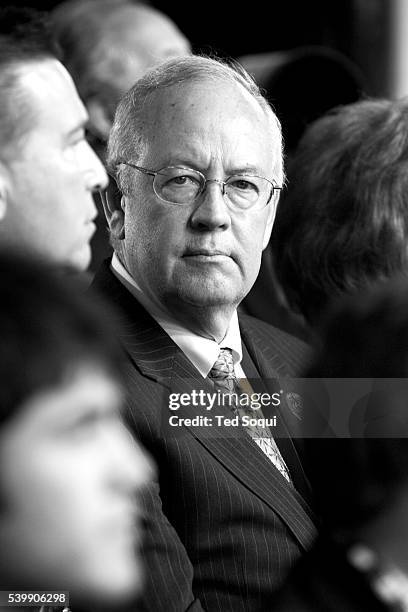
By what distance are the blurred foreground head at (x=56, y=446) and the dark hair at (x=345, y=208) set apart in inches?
38.7

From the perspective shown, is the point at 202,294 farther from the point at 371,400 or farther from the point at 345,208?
the point at 371,400

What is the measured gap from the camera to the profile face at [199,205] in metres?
1.30

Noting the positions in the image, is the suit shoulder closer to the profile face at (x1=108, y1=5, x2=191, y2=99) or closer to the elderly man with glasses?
the elderly man with glasses

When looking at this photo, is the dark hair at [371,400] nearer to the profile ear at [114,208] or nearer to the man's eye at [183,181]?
the man's eye at [183,181]

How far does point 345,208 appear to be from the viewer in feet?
5.25

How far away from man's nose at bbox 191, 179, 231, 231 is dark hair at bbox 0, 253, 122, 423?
27.9 inches

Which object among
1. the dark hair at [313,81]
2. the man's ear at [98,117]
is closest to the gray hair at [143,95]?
the man's ear at [98,117]

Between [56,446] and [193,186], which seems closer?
[56,446]

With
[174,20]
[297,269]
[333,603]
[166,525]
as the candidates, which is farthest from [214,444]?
[174,20]

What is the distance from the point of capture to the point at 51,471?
0.60 metres

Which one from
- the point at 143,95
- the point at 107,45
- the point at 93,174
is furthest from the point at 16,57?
the point at 107,45

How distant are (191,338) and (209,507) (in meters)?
0.27

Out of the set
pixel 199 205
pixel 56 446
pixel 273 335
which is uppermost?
pixel 56 446

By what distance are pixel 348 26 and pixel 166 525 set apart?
1570mm
